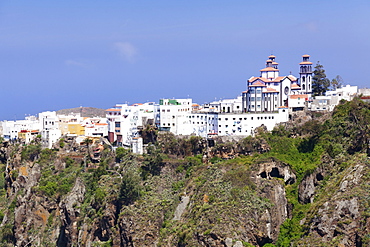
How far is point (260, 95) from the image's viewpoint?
78812 mm

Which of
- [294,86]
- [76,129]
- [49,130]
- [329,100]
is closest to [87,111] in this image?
[76,129]

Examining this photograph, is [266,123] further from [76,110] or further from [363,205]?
[76,110]

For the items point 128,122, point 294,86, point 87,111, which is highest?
point 87,111

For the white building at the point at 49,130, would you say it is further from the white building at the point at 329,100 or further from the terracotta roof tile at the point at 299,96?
the white building at the point at 329,100

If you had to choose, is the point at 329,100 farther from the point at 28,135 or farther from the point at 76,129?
the point at 28,135

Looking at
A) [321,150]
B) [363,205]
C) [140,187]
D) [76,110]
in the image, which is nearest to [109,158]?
[140,187]

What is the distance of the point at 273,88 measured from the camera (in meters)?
80.2

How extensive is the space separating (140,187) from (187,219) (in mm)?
8586

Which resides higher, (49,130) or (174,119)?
(174,119)

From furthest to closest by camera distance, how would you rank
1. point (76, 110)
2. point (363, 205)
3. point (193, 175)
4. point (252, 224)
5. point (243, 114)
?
point (76, 110) < point (243, 114) < point (193, 175) < point (252, 224) < point (363, 205)

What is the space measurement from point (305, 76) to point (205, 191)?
25.5 m

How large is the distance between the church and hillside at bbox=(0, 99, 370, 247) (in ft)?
14.1

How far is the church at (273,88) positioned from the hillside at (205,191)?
428 cm

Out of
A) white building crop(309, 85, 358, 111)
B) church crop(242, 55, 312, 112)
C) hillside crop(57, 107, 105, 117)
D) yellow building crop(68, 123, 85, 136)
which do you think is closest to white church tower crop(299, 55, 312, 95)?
church crop(242, 55, 312, 112)
